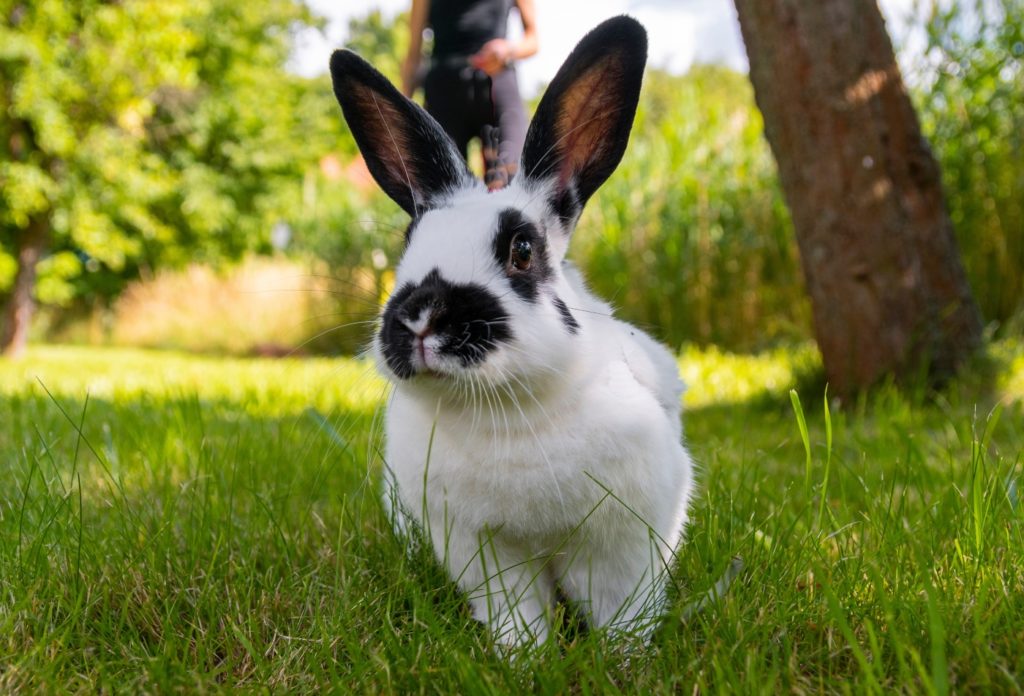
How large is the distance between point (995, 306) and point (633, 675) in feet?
14.0

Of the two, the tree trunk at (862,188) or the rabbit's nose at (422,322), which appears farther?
the tree trunk at (862,188)

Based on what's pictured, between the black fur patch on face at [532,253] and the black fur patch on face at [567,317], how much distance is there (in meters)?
0.05

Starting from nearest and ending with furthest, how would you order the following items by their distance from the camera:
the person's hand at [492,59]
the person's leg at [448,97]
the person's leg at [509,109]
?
1. the person's hand at [492,59]
2. the person's leg at [509,109]
3. the person's leg at [448,97]

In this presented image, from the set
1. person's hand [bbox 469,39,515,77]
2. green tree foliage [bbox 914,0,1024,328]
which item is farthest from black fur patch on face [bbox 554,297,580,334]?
green tree foliage [bbox 914,0,1024,328]

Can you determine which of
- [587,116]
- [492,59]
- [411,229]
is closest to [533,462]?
[411,229]

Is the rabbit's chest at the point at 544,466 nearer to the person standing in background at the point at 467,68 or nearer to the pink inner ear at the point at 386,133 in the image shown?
the pink inner ear at the point at 386,133

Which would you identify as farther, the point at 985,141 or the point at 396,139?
the point at 985,141

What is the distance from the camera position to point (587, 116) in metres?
1.75

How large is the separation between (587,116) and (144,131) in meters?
14.3

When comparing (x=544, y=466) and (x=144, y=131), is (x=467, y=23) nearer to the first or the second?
(x=544, y=466)

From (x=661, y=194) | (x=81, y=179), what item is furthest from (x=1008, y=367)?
(x=81, y=179)

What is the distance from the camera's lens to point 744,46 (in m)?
3.73

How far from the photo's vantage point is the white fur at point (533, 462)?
57.9 inches

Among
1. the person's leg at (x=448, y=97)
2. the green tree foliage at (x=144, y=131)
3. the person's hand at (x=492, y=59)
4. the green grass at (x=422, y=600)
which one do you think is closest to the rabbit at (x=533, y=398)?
the green grass at (x=422, y=600)
